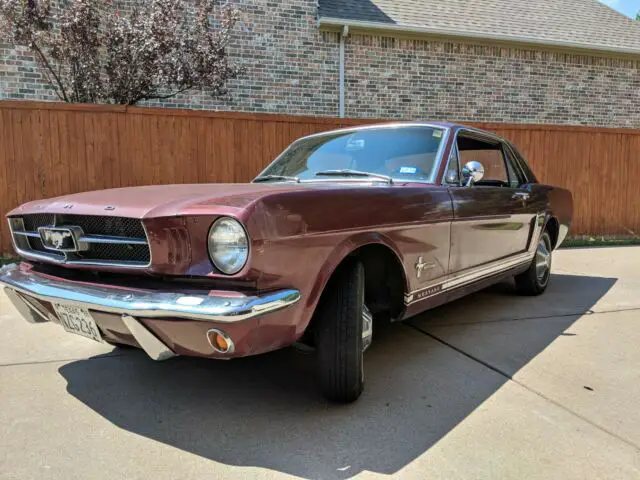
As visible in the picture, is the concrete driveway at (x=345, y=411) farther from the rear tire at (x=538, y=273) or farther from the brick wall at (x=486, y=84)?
the brick wall at (x=486, y=84)

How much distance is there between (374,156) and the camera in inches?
139

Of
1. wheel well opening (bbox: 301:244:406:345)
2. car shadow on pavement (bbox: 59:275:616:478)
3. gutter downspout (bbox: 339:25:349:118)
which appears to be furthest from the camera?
gutter downspout (bbox: 339:25:349:118)

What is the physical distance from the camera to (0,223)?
643 cm

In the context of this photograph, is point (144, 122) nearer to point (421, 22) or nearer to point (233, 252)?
point (233, 252)

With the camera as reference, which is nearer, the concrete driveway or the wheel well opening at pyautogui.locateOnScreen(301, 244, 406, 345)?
the concrete driveway

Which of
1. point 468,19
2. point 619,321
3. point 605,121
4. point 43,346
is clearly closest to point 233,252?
point 43,346

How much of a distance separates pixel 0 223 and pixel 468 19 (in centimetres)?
1028

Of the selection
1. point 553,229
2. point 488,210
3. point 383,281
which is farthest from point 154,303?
point 553,229

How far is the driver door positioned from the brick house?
6.06 metres

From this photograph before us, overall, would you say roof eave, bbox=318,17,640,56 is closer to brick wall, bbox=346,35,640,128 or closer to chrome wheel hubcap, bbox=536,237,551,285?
brick wall, bbox=346,35,640,128

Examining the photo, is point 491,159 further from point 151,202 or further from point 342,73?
point 342,73

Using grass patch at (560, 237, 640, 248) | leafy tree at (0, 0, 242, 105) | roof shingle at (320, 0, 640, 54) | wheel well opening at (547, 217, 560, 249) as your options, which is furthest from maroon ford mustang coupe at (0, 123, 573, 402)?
roof shingle at (320, 0, 640, 54)

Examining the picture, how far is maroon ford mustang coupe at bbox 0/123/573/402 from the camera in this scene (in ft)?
6.91

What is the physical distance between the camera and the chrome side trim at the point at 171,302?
78.5 inches
